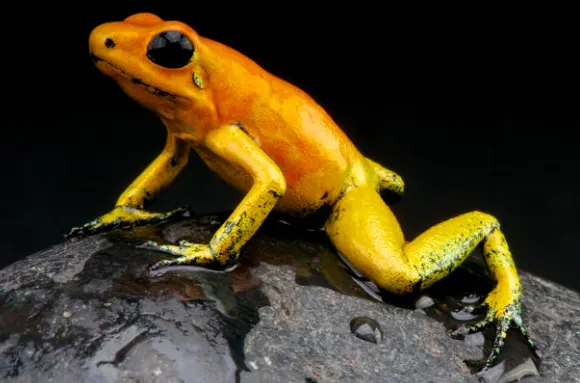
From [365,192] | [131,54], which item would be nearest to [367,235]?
[365,192]

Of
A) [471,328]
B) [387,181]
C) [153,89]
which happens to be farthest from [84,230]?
[471,328]

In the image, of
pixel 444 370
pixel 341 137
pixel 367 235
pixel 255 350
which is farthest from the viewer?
pixel 341 137

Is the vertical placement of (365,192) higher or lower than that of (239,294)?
higher

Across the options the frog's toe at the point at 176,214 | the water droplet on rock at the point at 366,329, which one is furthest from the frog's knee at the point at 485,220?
the frog's toe at the point at 176,214

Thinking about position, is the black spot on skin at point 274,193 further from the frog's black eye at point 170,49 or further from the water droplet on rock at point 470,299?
the water droplet on rock at point 470,299

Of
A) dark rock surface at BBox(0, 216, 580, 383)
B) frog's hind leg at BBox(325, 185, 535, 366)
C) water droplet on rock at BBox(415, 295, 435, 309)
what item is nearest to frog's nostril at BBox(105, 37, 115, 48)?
dark rock surface at BBox(0, 216, 580, 383)

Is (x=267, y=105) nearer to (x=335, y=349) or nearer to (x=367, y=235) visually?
(x=367, y=235)

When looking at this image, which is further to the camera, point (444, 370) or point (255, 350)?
point (444, 370)

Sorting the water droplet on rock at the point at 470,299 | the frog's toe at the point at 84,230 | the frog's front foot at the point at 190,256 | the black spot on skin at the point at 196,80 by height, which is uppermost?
the black spot on skin at the point at 196,80

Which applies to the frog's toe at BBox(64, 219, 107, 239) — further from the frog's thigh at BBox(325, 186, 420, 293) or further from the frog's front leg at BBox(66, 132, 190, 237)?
the frog's thigh at BBox(325, 186, 420, 293)
